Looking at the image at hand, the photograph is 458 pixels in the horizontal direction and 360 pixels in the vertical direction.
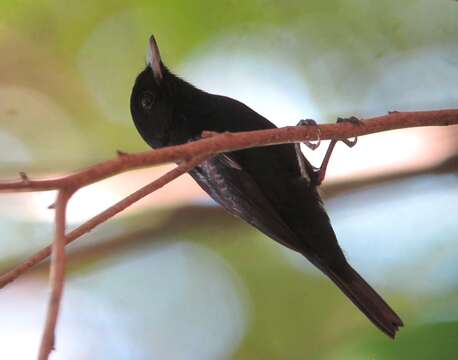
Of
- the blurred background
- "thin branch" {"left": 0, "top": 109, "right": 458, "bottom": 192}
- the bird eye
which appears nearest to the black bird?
the bird eye

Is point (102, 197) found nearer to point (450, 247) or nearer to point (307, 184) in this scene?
point (307, 184)

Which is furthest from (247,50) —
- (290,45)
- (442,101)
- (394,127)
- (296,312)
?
(394,127)

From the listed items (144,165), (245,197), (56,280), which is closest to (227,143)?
(144,165)

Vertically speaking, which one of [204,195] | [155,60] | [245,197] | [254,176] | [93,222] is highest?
[155,60]

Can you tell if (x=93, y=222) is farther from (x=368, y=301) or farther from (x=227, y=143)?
(x=368, y=301)

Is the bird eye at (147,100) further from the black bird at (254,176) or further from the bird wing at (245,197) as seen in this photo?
the bird wing at (245,197)

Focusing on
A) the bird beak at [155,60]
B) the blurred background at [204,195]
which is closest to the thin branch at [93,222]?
the bird beak at [155,60]

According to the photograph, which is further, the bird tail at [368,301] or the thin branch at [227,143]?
the bird tail at [368,301]
